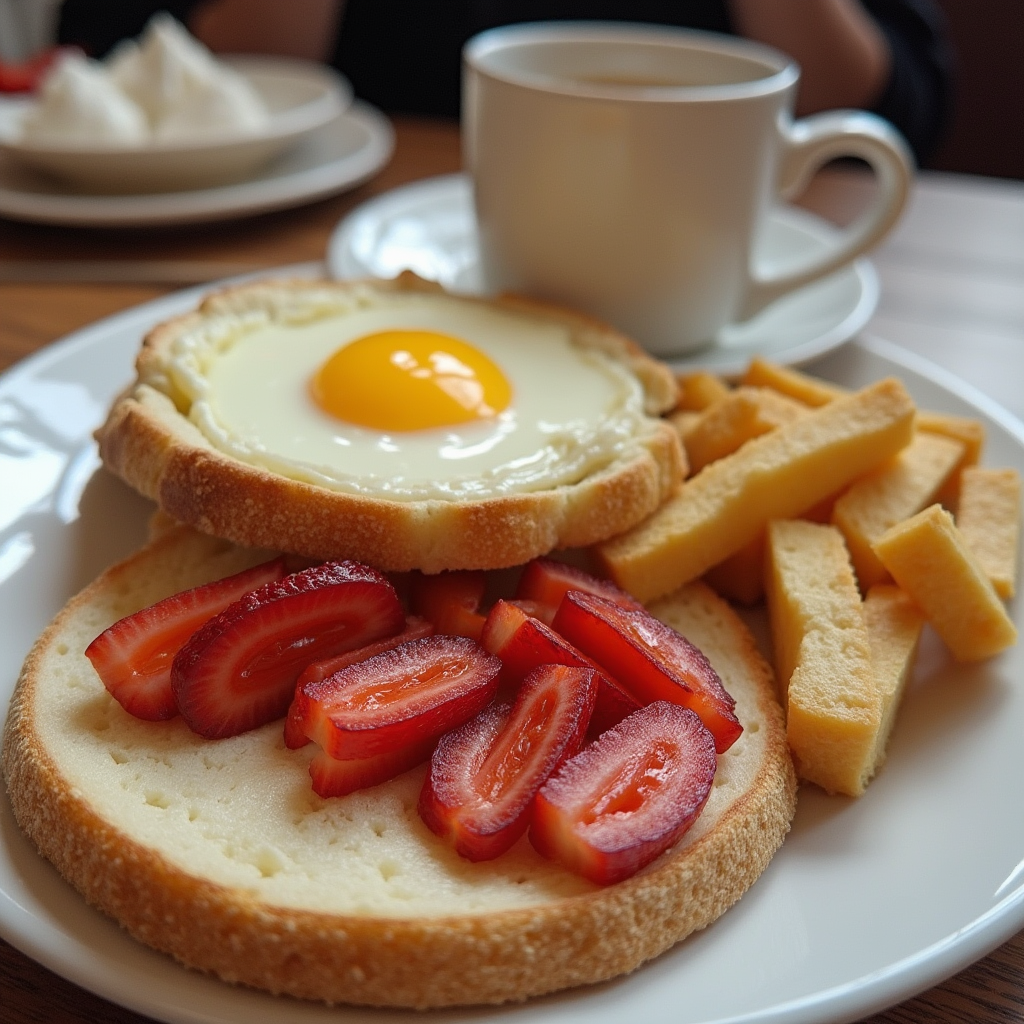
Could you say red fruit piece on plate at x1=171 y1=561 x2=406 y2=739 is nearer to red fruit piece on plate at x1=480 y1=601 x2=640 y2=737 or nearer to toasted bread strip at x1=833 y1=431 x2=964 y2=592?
red fruit piece on plate at x1=480 y1=601 x2=640 y2=737

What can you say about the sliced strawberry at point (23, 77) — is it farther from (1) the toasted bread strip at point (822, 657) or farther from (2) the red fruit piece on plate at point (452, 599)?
(1) the toasted bread strip at point (822, 657)

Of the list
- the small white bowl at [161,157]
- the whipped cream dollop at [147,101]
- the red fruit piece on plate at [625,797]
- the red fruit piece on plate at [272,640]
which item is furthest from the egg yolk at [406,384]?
the whipped cream dollop at [147,101]

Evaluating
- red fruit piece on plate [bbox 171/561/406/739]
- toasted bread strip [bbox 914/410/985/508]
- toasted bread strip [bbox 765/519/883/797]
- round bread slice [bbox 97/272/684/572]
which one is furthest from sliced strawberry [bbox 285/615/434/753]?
toasted bread strip [bbox 914/410/985/508]

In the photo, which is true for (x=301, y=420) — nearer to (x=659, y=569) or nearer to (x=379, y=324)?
(x=379, y=324)

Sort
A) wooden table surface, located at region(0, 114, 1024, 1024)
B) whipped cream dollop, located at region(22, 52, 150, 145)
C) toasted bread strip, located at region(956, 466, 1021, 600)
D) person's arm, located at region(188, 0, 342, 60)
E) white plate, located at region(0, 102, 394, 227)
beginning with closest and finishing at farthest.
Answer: toasted bread strip, located at region(956, 466, 1021, 600) → wooden table surface, located at region(0, 114, 1024, 1024) → white plate, located at region(0, 102, 394, 227) → whipped cream dollop, located at region(22, 52, 150, 145) → person's arm, located at region(188, 0, 342, 60)

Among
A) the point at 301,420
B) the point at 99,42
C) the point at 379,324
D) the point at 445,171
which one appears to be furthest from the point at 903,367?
the point at 99,42

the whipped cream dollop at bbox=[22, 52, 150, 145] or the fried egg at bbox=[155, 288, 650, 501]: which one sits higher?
the whipped cream dollop at bbox=[22, 52, 150, 145]
